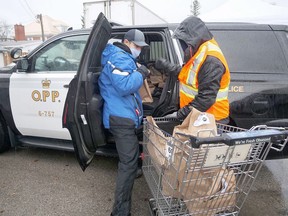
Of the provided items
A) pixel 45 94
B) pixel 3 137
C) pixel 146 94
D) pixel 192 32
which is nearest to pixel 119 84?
pixel 192 32

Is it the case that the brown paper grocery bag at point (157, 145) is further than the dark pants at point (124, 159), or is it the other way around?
the dark pants at point (124, 159)

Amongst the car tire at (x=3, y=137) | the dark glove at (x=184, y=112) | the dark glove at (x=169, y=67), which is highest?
the dark glove at (x=169, y=67)

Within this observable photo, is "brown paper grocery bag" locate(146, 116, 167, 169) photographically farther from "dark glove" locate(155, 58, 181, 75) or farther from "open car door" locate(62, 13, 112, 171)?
"dark glove" locate(155, 58, 181, 75)

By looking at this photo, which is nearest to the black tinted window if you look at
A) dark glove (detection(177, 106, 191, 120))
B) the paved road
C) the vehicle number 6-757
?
dark glove (detection(177, 106, 191, 120))

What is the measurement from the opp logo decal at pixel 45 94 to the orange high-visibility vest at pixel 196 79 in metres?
1.74

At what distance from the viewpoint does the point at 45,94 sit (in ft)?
11.0

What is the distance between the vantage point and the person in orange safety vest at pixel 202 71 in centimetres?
205

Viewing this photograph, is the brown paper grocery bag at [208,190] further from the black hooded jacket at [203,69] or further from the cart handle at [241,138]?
the black hooded jacket at [203,69]

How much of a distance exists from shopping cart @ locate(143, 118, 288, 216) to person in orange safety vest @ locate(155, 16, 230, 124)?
1.25 feet

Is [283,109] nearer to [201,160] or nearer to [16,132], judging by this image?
[201,160]

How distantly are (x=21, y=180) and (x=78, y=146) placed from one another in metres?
1.41

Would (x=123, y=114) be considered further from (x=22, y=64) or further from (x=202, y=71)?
(x=22, y=64)

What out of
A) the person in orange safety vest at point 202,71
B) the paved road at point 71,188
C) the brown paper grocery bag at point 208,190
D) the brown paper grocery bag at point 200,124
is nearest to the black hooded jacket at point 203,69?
the person in orange safety vest at point 202,71

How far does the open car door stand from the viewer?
2.26 metres
